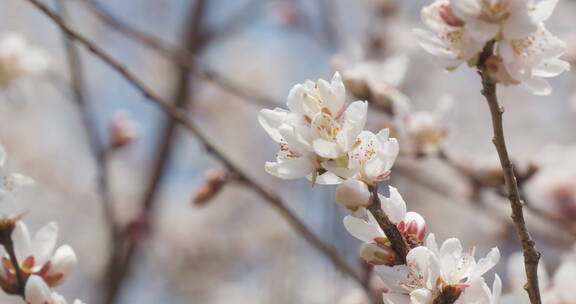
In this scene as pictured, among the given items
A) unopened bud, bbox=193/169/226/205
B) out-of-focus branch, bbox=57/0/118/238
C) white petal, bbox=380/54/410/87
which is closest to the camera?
unopened bud, bbox=193/169/226/205

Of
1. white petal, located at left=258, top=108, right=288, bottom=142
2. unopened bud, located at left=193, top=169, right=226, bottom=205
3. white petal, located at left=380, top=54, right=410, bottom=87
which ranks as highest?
white petal, located at left=380, top=54, right=410, bottom=87

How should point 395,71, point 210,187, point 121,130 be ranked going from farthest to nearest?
point 121,130
point 395,71
point 210,187

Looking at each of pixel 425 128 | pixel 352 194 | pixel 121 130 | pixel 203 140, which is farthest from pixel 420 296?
pixel 121 130

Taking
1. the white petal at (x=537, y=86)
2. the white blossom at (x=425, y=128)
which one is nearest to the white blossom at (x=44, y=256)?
the white petal at (x=537, y=86)

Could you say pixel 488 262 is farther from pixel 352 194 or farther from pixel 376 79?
pixel 376 79

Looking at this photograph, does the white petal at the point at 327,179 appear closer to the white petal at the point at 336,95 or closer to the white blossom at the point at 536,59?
the white petal at the point at 336,95

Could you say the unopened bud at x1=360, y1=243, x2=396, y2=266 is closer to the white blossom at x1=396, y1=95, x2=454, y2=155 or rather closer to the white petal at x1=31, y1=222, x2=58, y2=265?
the white petal at x1=31, y1=222, x2=58, y2=265

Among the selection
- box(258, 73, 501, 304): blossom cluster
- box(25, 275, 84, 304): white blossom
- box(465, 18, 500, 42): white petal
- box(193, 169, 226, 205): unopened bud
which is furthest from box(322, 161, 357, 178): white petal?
box(193, 169, 226, 205): unopened bud
